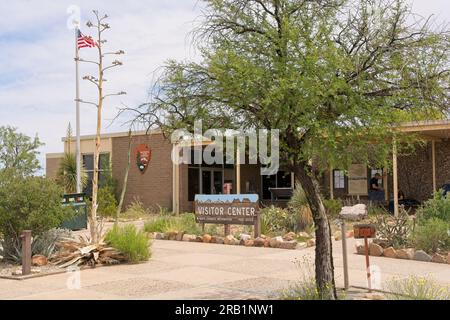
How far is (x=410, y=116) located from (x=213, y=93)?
2.62 m

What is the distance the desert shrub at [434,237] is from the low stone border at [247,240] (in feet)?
10.2

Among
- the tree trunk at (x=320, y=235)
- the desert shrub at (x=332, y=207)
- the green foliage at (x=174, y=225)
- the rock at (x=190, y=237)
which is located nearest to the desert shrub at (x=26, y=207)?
the rock at (x=190, y=237)

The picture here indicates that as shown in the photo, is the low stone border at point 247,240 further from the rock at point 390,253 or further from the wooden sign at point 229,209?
the rock at point 390,253

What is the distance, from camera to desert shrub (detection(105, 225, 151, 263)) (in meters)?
12.3

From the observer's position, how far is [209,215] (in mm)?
17547

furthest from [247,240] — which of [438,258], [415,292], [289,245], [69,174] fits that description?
[69,174]

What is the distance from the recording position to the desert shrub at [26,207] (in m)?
12.1

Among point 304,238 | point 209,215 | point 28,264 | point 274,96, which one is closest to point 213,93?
point 274,96

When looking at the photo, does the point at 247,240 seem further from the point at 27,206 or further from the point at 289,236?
the point at 27,206

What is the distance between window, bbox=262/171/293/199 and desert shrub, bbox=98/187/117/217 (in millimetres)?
8325

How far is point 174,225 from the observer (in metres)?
18.4

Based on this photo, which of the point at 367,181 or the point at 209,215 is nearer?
the point at 209,215
